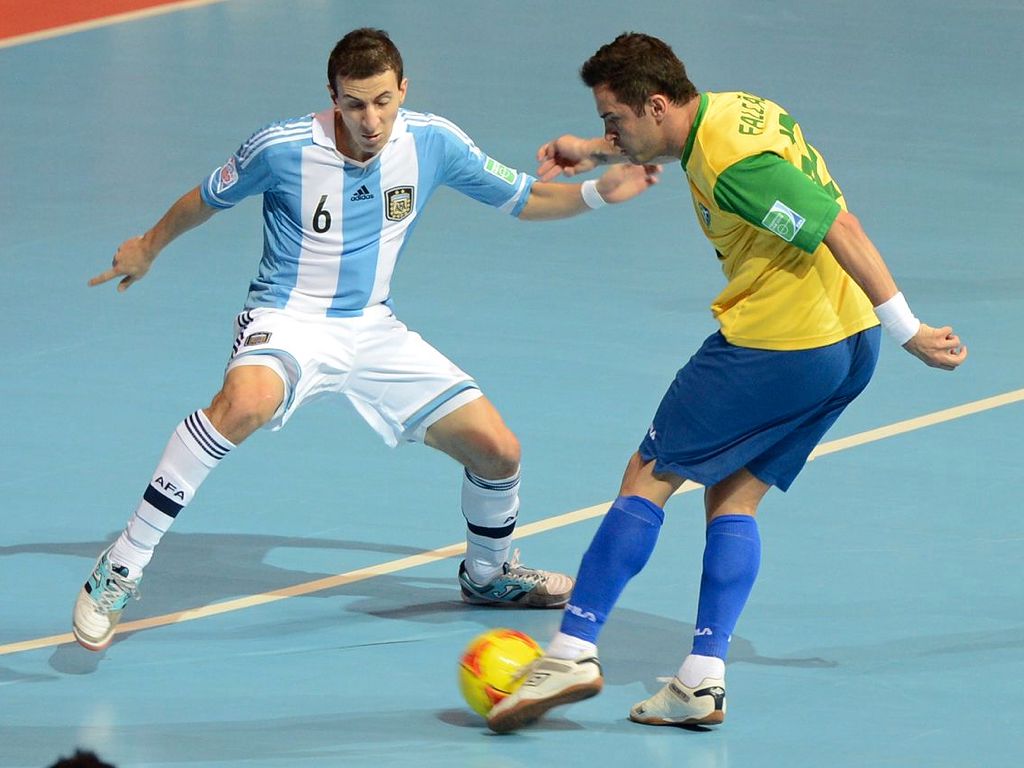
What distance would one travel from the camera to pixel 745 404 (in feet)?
18.6

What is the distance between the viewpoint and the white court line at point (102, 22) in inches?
635

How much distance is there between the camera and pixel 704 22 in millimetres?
17156

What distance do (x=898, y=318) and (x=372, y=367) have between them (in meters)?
1.92

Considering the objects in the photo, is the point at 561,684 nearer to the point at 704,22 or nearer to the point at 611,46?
the point at 611,46

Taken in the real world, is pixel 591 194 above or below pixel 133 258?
above

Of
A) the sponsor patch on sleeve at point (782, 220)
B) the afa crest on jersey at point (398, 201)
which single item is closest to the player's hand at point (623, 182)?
the afa crest on jersey at point (398, 201)

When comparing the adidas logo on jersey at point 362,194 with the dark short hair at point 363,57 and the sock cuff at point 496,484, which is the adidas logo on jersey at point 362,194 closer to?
the dark short hair at point 363,57

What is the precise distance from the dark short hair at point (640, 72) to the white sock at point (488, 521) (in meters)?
1.58

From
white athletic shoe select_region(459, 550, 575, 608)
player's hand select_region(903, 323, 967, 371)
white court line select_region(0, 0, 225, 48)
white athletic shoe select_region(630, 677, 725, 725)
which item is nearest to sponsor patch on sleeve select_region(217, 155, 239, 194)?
white athletic shoe select_region(459, 550, 575, 608)

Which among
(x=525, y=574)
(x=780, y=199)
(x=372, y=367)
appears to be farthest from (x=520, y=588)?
(x=780, y=199)

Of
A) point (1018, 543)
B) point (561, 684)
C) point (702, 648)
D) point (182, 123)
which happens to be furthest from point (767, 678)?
point (182, 123)

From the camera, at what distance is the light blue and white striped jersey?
21.6 feet

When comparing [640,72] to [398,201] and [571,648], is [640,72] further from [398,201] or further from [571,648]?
[571,648]

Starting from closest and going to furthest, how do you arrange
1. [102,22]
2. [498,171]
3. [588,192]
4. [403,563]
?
1. [588,192]
2. [498,171]
3. [403,563]
4. [102,22]
